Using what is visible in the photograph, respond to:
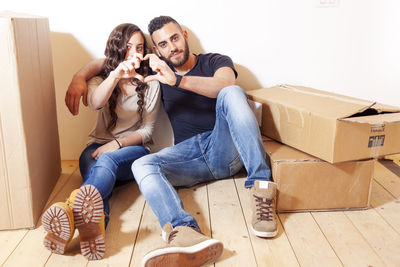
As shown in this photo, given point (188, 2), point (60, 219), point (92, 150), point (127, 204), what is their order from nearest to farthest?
point (60, 219)
point (127, 204)
point (92, 150)
point (188, 2)

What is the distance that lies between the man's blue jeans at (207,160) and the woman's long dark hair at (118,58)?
32 cm

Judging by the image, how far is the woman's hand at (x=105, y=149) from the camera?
1.66m

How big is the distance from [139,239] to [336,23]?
144 centimetres

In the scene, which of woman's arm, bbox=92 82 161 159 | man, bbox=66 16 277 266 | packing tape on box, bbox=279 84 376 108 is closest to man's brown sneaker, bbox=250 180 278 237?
man, bbox=66 16 277 266

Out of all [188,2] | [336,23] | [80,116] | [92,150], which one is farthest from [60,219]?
[336,23]

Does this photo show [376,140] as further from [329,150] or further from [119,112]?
[119,112]

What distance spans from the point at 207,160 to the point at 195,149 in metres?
0.07

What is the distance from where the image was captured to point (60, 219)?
1144 millimetres

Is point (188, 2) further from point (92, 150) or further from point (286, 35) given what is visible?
point (92, 150)

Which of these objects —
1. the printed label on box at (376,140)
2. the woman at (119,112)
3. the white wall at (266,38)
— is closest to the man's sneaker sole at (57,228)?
the woman at (119,112)

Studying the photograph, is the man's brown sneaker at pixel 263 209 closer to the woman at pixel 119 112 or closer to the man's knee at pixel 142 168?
the man's knee at pixel 142 168

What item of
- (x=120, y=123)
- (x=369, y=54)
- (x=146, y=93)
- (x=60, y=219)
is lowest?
(x=60, y=219)

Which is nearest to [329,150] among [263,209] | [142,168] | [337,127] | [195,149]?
[337,127]

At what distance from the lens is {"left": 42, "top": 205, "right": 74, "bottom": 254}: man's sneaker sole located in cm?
114
